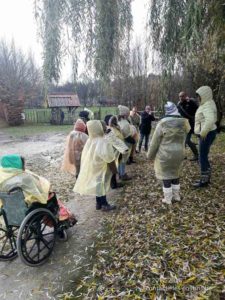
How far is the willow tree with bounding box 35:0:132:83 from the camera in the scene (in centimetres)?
316

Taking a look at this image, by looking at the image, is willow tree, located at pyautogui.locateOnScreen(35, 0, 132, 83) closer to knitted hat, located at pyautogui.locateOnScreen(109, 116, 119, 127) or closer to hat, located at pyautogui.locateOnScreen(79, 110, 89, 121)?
knitted hat, located at pyautogui.locateOnScreen(109, 116, 119, 127)

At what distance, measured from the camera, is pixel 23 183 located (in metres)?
2.85

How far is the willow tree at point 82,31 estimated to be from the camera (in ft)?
10.4

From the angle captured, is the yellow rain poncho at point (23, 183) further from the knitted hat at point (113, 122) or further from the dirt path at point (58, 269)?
the knitted hat at point (113, 122)

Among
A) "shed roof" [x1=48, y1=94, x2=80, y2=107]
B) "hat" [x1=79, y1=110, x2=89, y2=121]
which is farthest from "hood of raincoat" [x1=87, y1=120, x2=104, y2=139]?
"shed roof" [x1=48, y1=94, x2=80, y2=107]

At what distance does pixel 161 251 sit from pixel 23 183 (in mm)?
1651

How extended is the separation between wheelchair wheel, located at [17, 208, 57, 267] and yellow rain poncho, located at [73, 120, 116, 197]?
2.92 ft

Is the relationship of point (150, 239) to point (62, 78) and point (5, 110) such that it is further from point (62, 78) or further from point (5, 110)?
point (5, 110)

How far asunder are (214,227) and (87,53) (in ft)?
8.82

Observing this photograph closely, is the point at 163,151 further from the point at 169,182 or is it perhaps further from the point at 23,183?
the point at 23,183

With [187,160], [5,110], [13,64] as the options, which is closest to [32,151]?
[187,160]

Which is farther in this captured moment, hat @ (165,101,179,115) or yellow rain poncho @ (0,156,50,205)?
hat @ (165,101,179,115)

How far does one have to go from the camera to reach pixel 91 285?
2.52 meters

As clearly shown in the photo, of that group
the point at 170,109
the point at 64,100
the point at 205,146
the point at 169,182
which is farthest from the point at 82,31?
the point at 64,100
